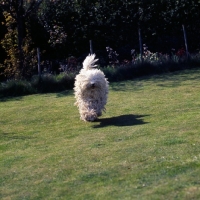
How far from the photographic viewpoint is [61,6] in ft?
80.2

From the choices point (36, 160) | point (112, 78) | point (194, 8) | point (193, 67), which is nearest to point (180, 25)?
point (194, 8)

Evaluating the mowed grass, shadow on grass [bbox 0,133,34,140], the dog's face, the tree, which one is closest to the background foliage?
the tree

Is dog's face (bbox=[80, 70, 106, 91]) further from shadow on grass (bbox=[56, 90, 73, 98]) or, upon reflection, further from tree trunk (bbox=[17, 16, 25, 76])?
tree trunk (bbox=[17, 16, 25, 76])

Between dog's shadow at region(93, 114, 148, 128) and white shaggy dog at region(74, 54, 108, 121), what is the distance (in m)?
0.28

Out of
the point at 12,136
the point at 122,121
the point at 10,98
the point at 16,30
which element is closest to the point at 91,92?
the point at 122,121

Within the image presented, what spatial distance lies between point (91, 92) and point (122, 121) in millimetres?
981

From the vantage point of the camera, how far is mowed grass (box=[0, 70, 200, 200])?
789 cm

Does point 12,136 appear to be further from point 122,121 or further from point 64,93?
point 64,93

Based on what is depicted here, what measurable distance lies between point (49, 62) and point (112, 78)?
11.5ft

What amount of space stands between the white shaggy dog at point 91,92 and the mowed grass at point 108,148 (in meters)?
0.28

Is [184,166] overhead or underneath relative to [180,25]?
underneath

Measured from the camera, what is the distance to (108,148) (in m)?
10.3

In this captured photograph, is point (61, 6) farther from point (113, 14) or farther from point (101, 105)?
point (101, 105)

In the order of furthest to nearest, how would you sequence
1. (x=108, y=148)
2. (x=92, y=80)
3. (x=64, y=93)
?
1. (x=64, y=93)
2. (x=92, y=80)
3. (x=108, y=148)
